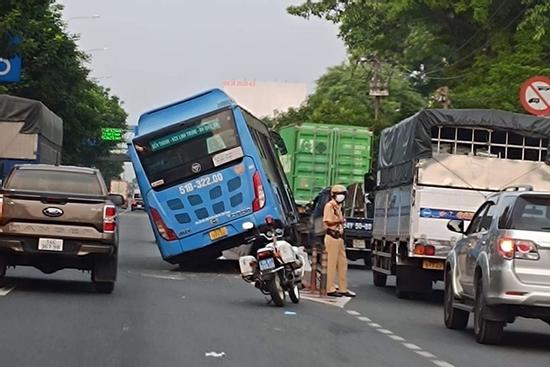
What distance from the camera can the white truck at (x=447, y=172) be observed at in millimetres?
20188

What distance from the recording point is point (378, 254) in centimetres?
2423

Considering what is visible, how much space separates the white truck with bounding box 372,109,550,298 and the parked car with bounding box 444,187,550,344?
15.1ft

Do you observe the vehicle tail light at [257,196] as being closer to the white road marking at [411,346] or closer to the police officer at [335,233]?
the police officer at [335,233]

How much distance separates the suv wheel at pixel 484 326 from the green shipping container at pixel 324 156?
77.1 ft

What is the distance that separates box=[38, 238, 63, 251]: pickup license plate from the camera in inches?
706

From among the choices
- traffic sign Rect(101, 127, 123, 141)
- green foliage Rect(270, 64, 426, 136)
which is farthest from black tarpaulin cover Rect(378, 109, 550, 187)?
traffic sign Rect(101, 127, 123, 141)

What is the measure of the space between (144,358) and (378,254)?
12785 millimetres

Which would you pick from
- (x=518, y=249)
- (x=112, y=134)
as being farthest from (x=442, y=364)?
(x=112, y=134)

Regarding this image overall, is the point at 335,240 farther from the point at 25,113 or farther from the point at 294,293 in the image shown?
the point at 25,113

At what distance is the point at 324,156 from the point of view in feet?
127

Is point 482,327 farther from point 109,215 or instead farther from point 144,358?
point 109,215

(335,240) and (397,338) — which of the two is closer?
(397,338)

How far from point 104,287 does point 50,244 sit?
1418mm

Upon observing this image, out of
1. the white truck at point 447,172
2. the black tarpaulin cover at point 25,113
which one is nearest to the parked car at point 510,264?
the white truck at point 447,172
